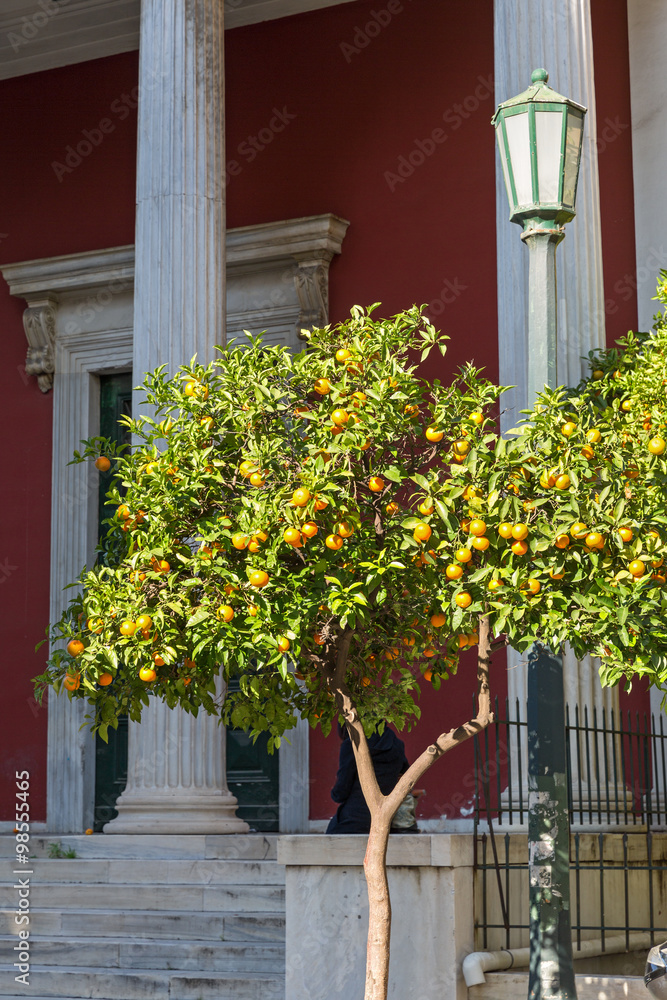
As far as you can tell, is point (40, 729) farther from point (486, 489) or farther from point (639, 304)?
point (486, 489)

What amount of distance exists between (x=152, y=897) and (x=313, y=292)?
257 inches

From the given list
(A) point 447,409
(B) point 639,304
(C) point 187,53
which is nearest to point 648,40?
(B) point 639,304

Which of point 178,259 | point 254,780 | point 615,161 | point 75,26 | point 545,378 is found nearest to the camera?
point 545,378

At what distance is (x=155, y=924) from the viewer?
371 inches

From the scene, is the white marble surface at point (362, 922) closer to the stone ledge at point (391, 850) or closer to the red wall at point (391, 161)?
the stone ledge at point (391, 850)

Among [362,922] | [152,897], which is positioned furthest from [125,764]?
[362,922]

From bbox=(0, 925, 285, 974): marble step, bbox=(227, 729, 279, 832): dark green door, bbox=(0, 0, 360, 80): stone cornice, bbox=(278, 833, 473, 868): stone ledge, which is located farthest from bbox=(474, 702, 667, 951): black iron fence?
bbox=(0, 0, 360, 80): stone cornice

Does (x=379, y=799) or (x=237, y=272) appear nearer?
(x=379, y=799)

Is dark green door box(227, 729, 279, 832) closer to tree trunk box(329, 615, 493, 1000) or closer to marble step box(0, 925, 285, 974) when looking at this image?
marble step box(0, 925, 285, 974)

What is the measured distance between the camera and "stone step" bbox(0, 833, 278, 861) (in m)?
10.4

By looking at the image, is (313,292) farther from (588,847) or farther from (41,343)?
(588,847)

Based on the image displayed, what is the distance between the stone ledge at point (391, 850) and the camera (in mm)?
7355

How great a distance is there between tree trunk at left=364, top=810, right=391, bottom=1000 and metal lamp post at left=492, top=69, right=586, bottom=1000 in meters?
0.63

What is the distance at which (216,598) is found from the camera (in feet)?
17.4
